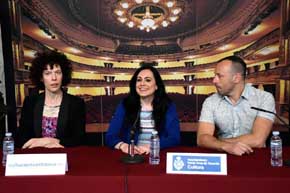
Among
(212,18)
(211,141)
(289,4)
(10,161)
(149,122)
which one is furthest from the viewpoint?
(212,18)

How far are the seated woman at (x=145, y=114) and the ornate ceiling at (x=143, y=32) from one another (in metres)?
2.10

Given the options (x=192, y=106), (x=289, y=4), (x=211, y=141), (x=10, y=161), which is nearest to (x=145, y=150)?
(x=211, y=141)

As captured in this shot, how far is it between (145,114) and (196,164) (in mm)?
989

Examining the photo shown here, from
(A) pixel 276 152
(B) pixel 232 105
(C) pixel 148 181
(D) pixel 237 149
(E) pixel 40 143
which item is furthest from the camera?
(B) pixel 232 105

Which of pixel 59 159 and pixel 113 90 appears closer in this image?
pixel 59 159

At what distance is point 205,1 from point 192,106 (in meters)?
1.47

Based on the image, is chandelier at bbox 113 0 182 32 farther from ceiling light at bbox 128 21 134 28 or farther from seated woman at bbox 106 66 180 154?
seated woman at bbox 106 66 180 154

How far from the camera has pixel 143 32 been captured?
457cm

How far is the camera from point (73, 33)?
15.0 feet

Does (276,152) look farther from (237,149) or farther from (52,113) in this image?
(52,113)

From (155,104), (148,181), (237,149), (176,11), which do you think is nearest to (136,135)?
(155,104)

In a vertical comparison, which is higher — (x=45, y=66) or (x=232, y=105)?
(x=45, y=66)

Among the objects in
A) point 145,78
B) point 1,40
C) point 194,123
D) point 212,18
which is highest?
point 212,18

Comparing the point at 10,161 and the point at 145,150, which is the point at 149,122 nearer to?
the point at 145,150
